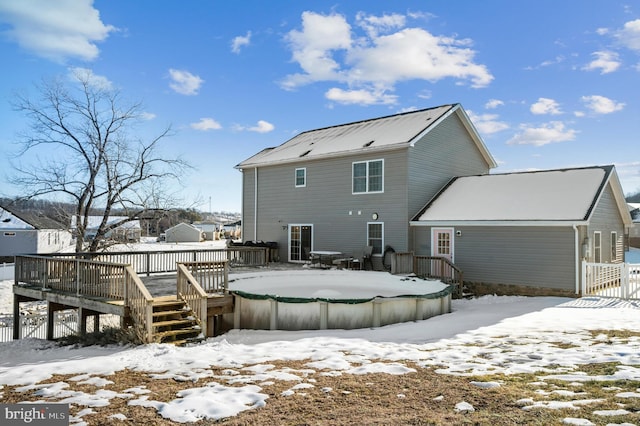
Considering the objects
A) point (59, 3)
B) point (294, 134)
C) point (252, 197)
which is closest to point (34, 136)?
point (59, 3)

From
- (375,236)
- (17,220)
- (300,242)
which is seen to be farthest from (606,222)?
(17,220)

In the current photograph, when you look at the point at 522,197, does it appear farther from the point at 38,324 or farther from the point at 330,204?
the point at 38,324

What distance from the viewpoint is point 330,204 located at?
63.5 feet

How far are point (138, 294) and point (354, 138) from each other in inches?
527

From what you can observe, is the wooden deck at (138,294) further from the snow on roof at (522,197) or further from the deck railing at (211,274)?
the snow on roof at (522,197)

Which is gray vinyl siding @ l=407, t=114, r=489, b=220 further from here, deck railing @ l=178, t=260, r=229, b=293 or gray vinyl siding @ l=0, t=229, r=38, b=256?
gray vinyl siding @ l=0, t=229, r=38, b=256

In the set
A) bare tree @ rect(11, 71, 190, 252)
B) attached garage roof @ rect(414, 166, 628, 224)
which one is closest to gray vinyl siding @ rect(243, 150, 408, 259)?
attached garage roof @ rect(414, 166, 628, 224)

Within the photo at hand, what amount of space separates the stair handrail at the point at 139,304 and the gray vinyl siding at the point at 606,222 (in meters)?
13.5

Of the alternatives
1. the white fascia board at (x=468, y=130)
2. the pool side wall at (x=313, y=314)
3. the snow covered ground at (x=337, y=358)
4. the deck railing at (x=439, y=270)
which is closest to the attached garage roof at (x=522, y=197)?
the deck railing at (x=439, y=270)

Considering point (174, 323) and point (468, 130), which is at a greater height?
point (468, 130)

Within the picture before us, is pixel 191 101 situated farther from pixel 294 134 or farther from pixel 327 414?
pixel 327 414

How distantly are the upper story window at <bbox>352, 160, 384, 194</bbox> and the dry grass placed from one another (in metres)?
12.4

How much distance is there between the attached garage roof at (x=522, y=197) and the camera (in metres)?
14.2

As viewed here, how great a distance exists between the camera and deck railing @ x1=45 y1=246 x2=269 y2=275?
Result: 14.1 meters
